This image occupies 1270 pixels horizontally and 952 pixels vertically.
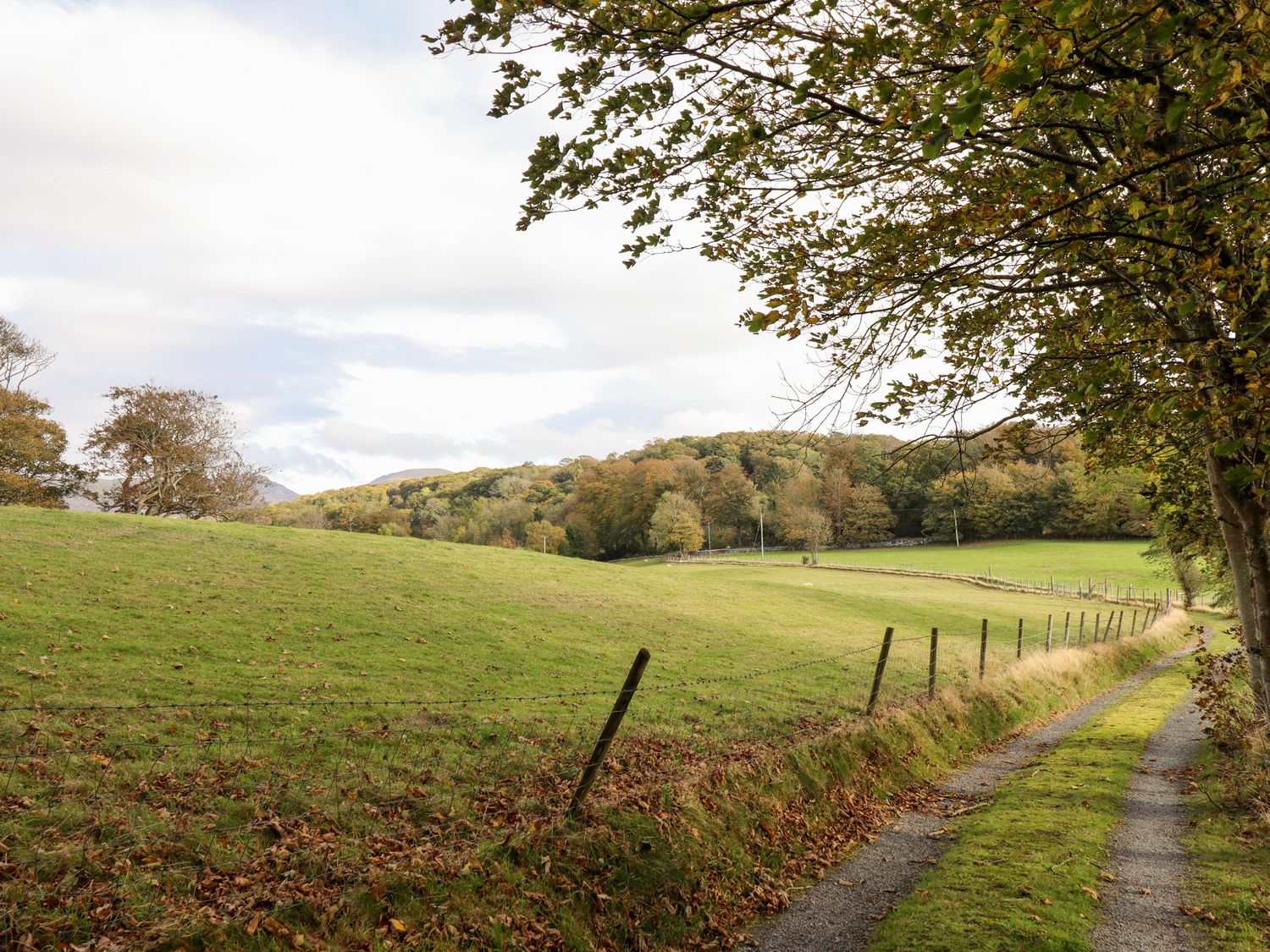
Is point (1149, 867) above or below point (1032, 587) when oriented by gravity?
above

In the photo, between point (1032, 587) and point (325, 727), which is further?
point (1032, 587)

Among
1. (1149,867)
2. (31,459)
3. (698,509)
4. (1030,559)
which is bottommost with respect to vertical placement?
(1030,559)

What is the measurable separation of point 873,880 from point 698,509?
102 m

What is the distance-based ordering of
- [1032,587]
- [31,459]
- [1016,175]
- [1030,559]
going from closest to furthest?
[1016,175]
[31,459]
[1032,587]
[1030,559]

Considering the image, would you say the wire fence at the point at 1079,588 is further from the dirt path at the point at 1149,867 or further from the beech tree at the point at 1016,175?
the beech tree at the point at 1016,175

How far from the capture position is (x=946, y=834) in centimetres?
927

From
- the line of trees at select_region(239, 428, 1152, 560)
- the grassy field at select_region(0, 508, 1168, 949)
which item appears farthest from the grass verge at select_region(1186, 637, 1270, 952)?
the line of trees at select_region(239, 428, 1152, 560)

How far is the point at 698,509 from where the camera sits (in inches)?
4326

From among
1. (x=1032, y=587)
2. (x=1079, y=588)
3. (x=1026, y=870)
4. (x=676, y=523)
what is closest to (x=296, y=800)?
(x=1026, y=870)

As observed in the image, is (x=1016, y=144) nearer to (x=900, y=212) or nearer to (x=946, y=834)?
(x=900, y=212)

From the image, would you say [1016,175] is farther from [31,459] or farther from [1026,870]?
[31,459]

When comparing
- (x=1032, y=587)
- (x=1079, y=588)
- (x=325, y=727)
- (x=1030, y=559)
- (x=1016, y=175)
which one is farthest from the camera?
(x=1030, y=559)

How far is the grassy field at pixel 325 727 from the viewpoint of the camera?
5.88 meters

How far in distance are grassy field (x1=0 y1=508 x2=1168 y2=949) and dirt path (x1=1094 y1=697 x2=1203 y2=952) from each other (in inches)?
158
